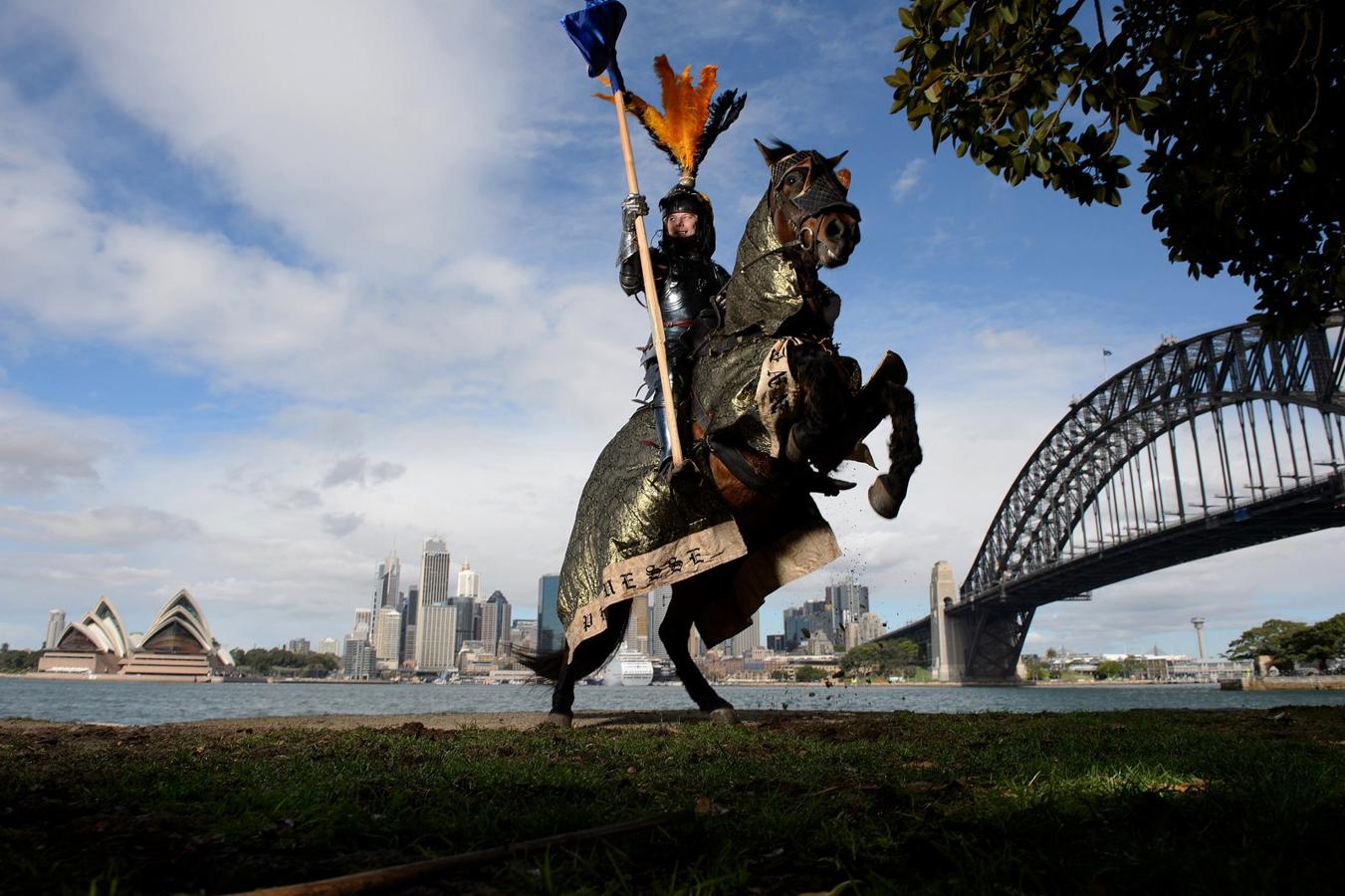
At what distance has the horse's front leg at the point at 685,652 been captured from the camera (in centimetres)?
841

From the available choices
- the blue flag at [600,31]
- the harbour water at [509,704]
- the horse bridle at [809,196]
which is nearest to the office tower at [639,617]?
the harbour water at [509,704]

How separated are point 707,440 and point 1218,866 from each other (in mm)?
4890

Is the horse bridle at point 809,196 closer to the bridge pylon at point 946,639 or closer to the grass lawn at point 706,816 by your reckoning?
the grass lawn at point 706,816

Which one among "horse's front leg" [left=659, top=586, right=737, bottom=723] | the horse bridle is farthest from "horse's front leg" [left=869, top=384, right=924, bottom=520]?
"horse's front leg" [left=659, top=586, right=737, bottom=723]

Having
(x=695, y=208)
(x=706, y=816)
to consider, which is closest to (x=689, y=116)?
(x=695, y=208)

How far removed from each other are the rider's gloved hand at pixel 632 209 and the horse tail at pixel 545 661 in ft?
14.9

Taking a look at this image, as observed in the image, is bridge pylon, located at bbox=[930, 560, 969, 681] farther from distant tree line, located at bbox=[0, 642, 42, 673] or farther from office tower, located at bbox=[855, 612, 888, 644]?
distant tree line, located at bbox=[0, 642, 42, 673]

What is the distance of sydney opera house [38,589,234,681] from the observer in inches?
3686

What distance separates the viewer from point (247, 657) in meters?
152

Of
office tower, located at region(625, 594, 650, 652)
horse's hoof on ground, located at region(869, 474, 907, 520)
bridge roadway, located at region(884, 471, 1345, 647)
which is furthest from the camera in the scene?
bridge roadway, located at region(884, 471, 1345, 647)

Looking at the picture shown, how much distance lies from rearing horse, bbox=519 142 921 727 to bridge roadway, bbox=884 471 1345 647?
152ft

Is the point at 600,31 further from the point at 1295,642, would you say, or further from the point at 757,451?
the point at 1295,642

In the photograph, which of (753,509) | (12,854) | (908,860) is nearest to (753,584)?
(753,509)

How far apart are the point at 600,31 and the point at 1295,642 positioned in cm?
Result: 7731
